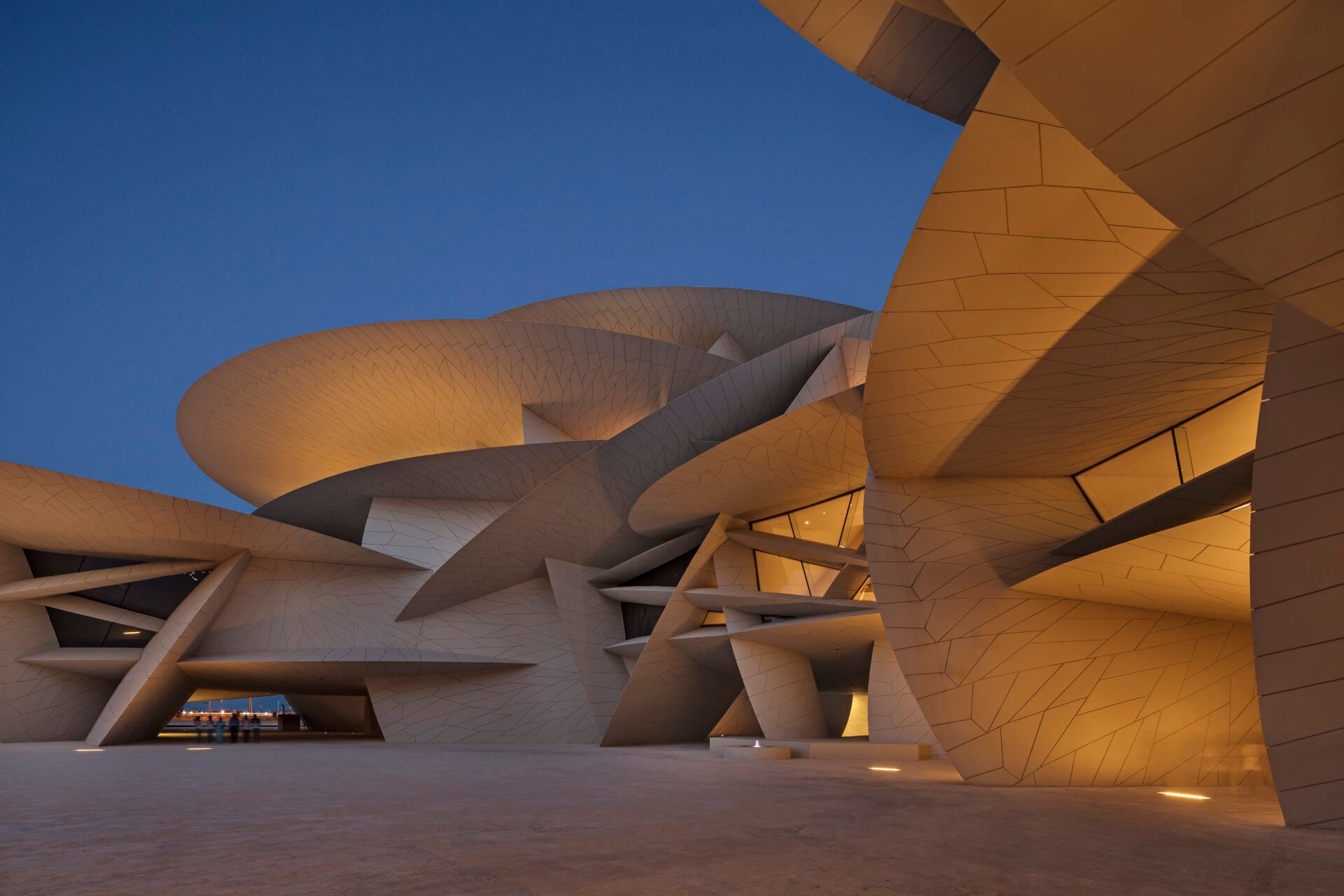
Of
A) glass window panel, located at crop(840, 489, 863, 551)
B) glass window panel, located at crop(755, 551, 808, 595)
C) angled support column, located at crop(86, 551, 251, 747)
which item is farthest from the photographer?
glass window panel, located at crop(755, 551, 808, 595)

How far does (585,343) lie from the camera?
23875mm

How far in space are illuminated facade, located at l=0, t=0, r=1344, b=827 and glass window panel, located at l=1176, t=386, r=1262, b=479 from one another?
52 mm

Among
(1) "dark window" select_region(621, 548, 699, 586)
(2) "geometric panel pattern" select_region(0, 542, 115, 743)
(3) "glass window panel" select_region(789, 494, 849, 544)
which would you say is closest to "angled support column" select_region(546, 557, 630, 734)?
(1) "dark window" select_region(621, 548, 699, 586)

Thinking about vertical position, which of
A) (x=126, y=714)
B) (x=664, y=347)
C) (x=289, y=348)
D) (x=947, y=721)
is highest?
(x=664, y=347)

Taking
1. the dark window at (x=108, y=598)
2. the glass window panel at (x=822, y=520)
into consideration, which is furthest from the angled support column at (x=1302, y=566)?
the dark window at (x=108, y=598)

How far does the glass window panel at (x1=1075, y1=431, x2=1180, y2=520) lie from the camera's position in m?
9.84

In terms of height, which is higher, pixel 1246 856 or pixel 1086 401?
pixel 1086 401

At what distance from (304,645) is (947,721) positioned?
766 inches

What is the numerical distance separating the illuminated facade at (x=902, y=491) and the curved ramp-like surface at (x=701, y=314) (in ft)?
0.51

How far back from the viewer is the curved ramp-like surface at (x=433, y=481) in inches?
953

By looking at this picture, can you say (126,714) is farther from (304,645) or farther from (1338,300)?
(1338,300)

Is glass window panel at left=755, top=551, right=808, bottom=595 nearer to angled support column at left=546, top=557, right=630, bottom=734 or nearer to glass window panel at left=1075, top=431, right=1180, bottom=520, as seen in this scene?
angled support column at left=546, top=557, right=630, bottom=734

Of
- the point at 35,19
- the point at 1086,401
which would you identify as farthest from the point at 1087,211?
the point at 35,19

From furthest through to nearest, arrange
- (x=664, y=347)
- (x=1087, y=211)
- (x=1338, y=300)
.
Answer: (x=664, y=347) → (x=1087, y=211) → (x=1338, y=300)
